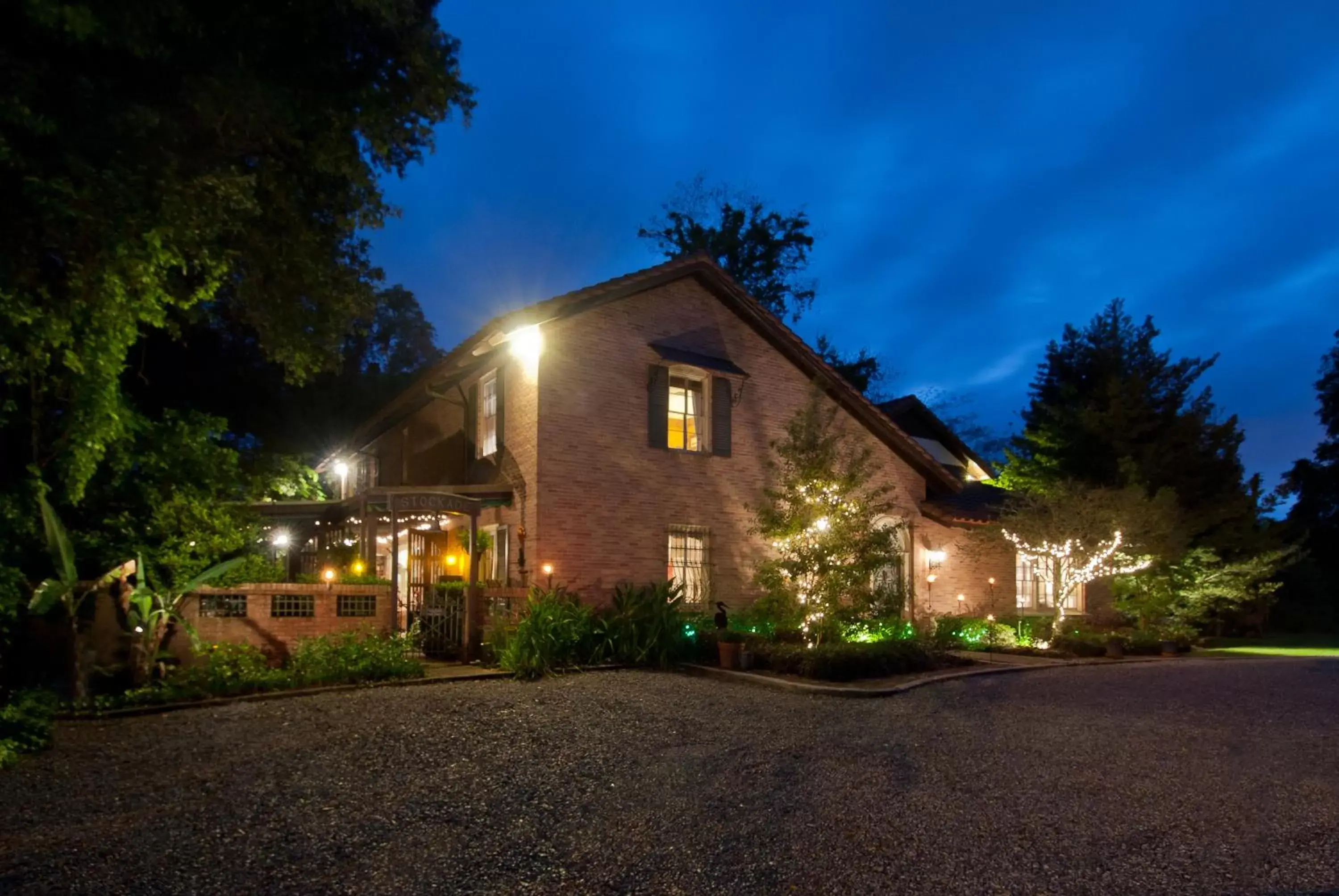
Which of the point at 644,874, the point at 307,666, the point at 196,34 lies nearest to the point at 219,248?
the point at 196,34

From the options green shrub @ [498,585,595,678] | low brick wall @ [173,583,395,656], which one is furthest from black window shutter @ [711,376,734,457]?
low brick wall @ [173,583,395,656]

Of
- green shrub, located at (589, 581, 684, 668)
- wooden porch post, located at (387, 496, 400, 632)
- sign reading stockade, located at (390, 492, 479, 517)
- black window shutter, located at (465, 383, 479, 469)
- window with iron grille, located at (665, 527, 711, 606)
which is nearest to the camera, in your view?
wooden porch post, located at (387, 496, 400, 632)

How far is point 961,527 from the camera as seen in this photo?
20.4m

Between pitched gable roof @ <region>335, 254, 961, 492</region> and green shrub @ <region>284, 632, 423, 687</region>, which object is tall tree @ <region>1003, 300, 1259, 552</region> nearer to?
pitched gable roof @ <region>335, 254, 961, 492</region>

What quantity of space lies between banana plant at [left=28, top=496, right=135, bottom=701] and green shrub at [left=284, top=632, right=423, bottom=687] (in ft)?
6.93

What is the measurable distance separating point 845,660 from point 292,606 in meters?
7.07

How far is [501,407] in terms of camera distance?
1606 cm

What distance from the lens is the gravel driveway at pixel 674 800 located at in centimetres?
451

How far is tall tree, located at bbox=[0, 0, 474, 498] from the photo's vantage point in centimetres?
791

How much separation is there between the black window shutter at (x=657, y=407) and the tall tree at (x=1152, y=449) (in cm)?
1006

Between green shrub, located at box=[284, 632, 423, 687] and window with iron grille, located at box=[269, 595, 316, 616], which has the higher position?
window with iron grille, located at box=[269, 595, 316, 616]

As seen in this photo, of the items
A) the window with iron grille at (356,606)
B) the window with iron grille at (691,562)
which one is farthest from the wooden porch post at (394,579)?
the window with iron grille at (691,562)

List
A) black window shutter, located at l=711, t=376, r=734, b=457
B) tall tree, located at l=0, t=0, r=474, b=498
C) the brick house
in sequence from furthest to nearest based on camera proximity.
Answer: black window shutter, located at l=711, t=376, r=734, b=457 < the brick house < tall tree, located at l=0, t=0, r=474, b=498

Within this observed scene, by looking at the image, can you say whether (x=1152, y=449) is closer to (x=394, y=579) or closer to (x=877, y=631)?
(x=877, y=631)
